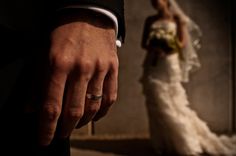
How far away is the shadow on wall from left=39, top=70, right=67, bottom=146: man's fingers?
14.0 ft

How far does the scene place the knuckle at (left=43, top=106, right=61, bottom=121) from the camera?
0.81 metres

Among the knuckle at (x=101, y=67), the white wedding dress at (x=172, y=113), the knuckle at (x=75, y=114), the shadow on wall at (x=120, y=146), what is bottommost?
the shadow on wall at (x=120, y=146)

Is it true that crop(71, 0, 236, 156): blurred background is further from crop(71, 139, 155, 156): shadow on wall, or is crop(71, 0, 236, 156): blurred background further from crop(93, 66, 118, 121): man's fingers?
crop(93, 66, 118, 121): man's fingers

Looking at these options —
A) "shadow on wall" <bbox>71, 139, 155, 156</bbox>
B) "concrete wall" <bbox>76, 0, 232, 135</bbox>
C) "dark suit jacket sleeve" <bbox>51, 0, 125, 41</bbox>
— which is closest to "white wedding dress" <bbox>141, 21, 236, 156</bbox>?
"shadow on wall" <bbox>71, 139, 155, 156</bbox>

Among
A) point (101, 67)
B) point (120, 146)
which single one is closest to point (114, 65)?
point (101, 67)

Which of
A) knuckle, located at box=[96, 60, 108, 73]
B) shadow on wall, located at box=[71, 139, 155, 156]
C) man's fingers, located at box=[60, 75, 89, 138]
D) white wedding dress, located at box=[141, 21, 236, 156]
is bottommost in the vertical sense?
shadow on wall, located at box=[71, 139, 155, 156]

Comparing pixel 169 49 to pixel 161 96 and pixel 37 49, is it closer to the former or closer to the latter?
pixel 161 96

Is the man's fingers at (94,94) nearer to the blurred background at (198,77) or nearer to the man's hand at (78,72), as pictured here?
the man's hand at (78,72)

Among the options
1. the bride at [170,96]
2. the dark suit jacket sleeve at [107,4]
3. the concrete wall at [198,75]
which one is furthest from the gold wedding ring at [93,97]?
the concrete wall at [198,75]

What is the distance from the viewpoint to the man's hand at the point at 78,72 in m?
0.80

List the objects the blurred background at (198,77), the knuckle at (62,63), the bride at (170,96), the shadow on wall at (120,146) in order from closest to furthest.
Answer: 1. the knuckle at (62,63)
2. the bride at (170,96)
3. the shadow on wall at (120,146)
4. the blurred background at (198,77)

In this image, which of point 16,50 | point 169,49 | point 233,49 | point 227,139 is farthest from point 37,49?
point 233,49

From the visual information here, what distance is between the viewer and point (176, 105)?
5145 millimetres

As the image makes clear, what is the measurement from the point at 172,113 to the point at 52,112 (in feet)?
14.2
